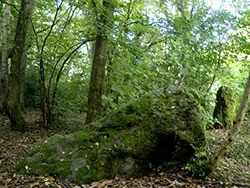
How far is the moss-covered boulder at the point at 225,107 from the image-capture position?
8.50m

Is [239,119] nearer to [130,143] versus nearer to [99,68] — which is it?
[130,143]

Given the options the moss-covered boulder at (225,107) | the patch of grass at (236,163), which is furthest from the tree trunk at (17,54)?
the moss-covered boulder at (225,107)

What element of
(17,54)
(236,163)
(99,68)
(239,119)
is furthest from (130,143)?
(17,54)

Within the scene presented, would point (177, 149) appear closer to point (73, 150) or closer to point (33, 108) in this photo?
point (73, 150)

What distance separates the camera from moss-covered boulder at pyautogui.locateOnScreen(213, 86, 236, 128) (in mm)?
8500

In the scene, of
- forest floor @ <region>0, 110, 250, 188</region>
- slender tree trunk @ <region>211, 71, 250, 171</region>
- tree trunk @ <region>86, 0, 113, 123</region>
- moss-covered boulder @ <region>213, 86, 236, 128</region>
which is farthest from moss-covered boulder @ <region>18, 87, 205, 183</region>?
moss-covered boulder @ <region>213, 86, 236, 128</region>

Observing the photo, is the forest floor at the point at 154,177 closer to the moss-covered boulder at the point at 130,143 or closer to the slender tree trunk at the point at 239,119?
the moss-covered boulder at the point at 130,143

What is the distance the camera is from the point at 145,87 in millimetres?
6379

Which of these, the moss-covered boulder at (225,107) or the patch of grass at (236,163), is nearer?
the patch of grass at (236,163)

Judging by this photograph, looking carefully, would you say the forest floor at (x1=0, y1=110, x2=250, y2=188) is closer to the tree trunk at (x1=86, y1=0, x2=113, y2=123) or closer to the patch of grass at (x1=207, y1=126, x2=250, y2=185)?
the patch of grass at (x1=207, y1=126, x2=250, y2=185)

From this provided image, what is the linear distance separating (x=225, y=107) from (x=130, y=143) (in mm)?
5663

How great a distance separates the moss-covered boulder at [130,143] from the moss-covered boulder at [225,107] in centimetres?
465

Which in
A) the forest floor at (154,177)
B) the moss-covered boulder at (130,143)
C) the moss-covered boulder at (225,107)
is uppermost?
the moss-covered boulder at (225,107)

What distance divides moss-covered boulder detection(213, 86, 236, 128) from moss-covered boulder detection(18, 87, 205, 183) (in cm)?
465
